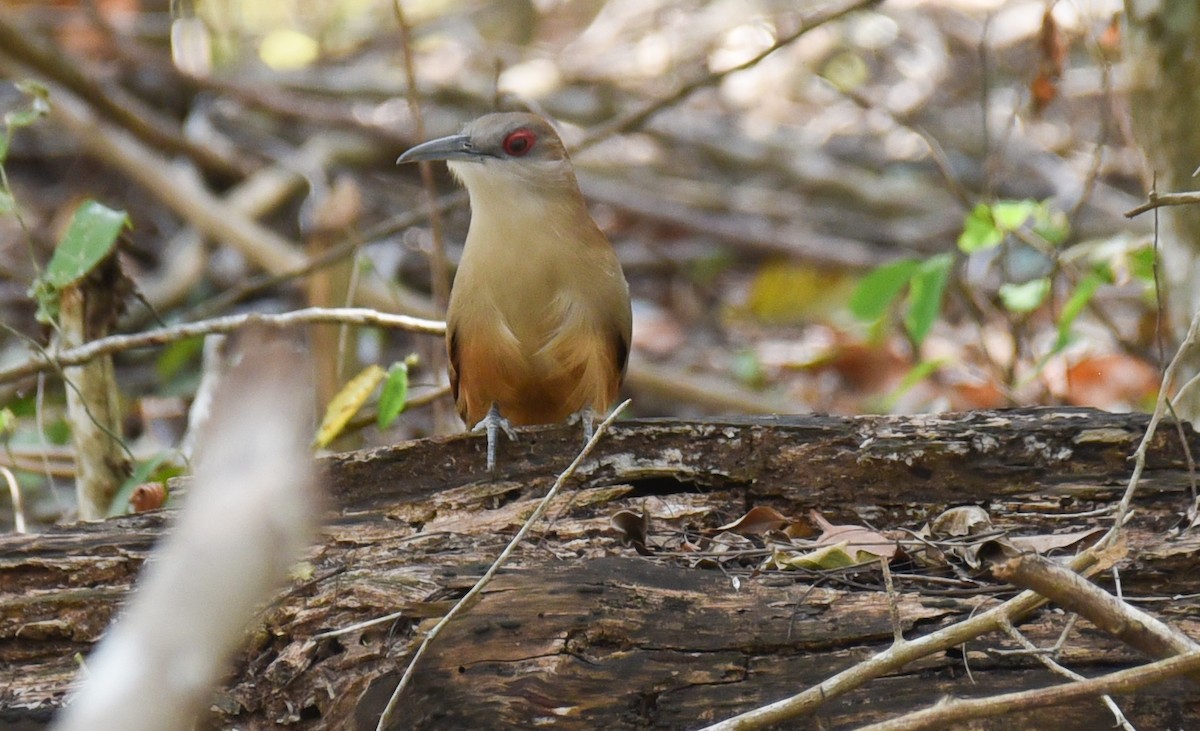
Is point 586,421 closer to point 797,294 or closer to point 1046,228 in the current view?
point 1046,228

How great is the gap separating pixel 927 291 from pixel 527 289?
5.12 ft

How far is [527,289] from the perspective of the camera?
361 cm

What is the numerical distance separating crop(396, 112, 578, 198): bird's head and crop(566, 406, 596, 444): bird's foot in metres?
0.75

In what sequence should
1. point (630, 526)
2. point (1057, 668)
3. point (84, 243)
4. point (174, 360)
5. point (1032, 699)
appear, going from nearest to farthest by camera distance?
point (1032, 699), point (1057, 668), point (630, 526), point (84, 243), point (174, 360)

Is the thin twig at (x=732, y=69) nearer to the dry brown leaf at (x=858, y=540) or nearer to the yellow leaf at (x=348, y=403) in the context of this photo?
the yellow leaf at (x=348, y=403)

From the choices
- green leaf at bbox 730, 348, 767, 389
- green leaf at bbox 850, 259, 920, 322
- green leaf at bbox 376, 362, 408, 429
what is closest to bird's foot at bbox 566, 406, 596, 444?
green leaf at bbox 376, 362, 408, 429

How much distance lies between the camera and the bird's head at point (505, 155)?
3.74 meters

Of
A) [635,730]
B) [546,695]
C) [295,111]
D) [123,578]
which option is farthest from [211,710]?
[295,111]

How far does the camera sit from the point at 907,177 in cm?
849

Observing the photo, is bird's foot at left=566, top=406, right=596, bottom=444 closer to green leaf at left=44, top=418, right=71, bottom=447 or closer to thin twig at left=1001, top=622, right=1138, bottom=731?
thin twig at left=1001, top=622, right=1138, bottom=731

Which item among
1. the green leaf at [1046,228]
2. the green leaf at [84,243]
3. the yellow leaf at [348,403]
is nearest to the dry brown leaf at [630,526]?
the yellow leaf at [348,403]

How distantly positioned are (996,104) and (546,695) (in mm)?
7737

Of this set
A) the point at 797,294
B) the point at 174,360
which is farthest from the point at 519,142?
the point at 797,294

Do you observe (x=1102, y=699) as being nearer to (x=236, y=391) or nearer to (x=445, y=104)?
(x=236, y=391)
